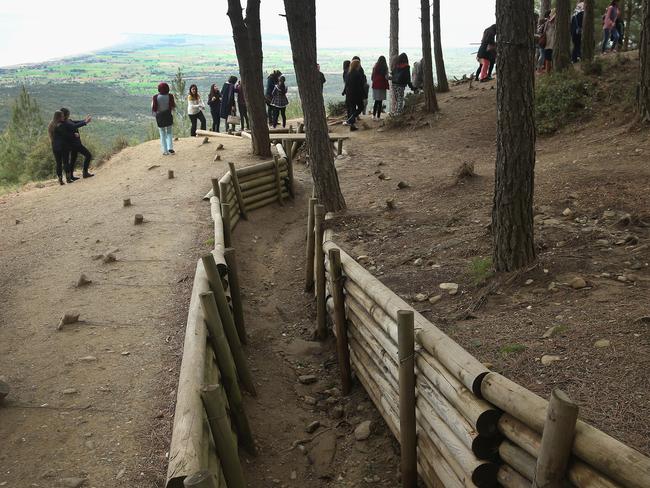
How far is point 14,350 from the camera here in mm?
5598

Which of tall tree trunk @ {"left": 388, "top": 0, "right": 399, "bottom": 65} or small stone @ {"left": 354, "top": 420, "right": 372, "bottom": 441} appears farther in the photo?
tall tree trunk @ {"left": 388, "top": 0, "right": 399, "bottom": 65}

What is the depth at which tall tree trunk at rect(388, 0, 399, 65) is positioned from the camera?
61.8ft

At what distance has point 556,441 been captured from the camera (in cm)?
249

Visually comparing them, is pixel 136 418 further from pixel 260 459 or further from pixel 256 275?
pixel 256 275

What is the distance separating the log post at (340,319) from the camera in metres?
5.82

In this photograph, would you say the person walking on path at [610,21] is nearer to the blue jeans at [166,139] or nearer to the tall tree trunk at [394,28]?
the tall tree trunk at [394,28]

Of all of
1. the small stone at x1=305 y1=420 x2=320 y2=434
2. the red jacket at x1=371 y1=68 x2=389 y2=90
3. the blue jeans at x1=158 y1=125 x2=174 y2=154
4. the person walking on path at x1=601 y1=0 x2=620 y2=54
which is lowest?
the small stone at x1=305 y1=420 x2=320 y2=434

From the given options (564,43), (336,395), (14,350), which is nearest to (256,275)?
(336,395)

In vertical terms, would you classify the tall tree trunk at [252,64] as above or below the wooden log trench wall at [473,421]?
above

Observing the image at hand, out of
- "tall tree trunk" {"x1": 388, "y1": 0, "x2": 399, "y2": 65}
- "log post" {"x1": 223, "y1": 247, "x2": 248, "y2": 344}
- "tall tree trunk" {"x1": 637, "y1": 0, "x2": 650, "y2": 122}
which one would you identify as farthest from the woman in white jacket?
"log post" {"x1": 223, "y1": 247, "x2": 248, "y2": 344}

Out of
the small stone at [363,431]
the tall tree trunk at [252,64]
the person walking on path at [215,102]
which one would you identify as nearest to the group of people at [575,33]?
the tall tree trunk at [252,64]

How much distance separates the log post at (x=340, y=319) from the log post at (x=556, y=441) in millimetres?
3352

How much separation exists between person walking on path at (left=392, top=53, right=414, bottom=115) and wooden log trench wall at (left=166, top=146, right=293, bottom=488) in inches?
416

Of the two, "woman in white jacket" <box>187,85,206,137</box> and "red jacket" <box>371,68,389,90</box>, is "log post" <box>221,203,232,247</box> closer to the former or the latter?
"red jacket" <box>371,68,389,90</box>
